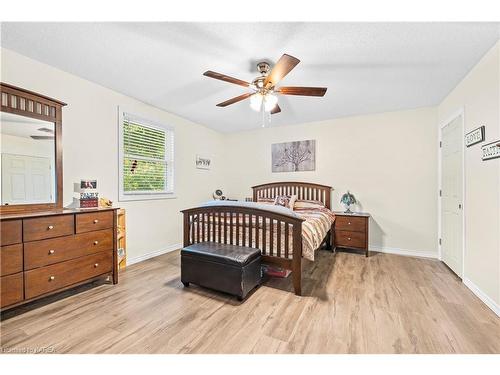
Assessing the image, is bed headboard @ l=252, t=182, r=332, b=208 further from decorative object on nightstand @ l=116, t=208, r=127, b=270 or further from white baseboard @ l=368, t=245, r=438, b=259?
decorative object on nightstand @ l=116, t=208, r=127, b=270

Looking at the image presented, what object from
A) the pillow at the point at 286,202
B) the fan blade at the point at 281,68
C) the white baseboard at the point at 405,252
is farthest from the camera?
the pillow at the point at 286,202

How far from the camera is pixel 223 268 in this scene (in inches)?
88.4

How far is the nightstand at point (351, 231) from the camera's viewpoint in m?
3.67

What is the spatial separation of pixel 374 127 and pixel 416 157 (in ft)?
2.83

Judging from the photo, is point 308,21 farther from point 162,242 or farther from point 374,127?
point 162,242

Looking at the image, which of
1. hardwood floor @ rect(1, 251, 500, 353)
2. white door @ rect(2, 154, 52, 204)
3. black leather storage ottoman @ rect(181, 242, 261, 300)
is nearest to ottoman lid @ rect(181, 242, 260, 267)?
black leather storage ottoman @ rect(181, 242, 261, 300)

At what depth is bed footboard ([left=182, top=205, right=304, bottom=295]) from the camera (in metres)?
2.37

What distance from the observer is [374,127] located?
4012 millimetres

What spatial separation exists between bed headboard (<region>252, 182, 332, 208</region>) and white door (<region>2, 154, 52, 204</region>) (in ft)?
11.7

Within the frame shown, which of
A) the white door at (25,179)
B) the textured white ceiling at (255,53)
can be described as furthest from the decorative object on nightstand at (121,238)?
the textured white ceiling at (255,53)

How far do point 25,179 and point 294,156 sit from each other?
412cm

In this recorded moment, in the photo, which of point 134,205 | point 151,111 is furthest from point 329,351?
point 151,111

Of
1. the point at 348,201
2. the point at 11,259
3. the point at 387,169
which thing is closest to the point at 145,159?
the point at 11,259

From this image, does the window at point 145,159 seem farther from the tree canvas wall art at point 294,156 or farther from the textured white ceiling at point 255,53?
the tree canvas wall art at point 294,156
